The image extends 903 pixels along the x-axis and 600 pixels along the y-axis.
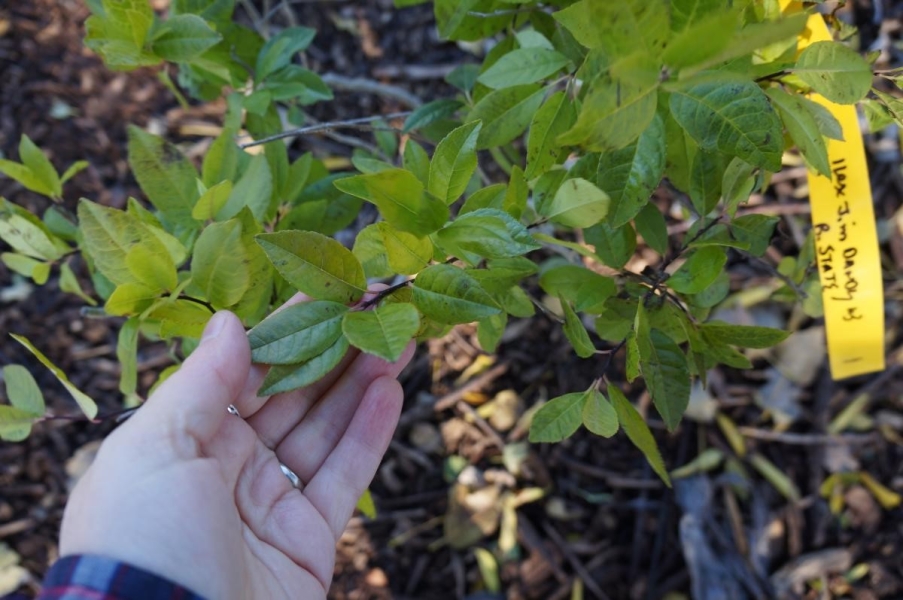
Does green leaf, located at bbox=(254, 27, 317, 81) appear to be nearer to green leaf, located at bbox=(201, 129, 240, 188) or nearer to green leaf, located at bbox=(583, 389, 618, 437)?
green leaf, located at bbox=(201, 129, 240, 188)

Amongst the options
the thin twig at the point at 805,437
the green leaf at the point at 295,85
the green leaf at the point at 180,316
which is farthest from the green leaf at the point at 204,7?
the thin twig at the point at 805,437

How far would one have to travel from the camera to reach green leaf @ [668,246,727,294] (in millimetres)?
942

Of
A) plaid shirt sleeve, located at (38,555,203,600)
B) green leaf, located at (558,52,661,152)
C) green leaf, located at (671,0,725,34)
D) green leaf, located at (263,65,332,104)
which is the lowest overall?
plaid shirt sleeve, located at (38,555,203,600)

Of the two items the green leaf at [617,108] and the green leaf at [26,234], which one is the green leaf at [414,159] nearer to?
the green leaf at [617,108]

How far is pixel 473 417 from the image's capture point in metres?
2.14

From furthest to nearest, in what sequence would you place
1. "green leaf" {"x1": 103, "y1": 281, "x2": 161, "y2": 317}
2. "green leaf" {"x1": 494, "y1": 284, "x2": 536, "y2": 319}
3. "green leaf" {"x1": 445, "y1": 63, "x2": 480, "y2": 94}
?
"green leaf" {"x1": 445, "y1": 63, "x2": 480, "y2": 94} < "green leaf" {"x1": 494, "y1": 284, "x2": 536, "y2": 319} < "green leaf" {"x1": 103, "y1": 281, "x2": 161, "y2": 317}

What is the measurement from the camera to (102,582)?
0.89 metres

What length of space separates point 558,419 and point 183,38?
2.72 feet

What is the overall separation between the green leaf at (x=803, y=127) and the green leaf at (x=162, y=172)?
34.5 inches

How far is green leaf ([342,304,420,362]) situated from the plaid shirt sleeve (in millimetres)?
441

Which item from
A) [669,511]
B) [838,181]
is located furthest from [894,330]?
[838,181]

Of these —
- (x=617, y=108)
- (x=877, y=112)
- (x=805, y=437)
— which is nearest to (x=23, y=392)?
(x=617, y=108)

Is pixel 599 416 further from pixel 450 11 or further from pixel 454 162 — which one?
pixel 450 11

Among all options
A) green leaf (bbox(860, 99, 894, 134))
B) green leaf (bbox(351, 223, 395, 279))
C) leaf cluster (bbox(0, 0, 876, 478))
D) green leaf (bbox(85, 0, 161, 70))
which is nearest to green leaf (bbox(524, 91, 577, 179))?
leaf cluster (bbox(0, 0, 876, 478))
